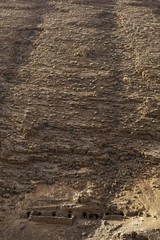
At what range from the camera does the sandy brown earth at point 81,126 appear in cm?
679

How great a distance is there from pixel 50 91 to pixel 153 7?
7451mm

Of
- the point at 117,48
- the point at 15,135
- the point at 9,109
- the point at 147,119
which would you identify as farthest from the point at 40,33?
the point at 147,119

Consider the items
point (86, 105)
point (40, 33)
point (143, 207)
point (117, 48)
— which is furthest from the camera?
point (40, 33)

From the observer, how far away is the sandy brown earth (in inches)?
267

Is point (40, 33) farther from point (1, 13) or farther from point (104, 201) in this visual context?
point (104, 201)

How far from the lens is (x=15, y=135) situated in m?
8.38

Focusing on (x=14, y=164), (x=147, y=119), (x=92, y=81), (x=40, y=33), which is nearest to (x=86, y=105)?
(x=92, y=81)

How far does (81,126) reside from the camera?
845 cm

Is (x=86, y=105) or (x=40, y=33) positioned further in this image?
(x=40, y=33)

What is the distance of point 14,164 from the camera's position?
7.86 m

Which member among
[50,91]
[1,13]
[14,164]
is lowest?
[14,164]

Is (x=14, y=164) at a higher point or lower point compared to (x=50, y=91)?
lower

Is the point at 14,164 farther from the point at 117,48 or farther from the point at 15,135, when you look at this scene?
the point at 117,48

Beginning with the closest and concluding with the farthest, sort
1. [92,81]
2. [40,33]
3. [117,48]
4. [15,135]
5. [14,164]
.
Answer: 1. [14,164]
2. [15,135]
3. [92,81]
4. [117,48]
5. [40,33]
